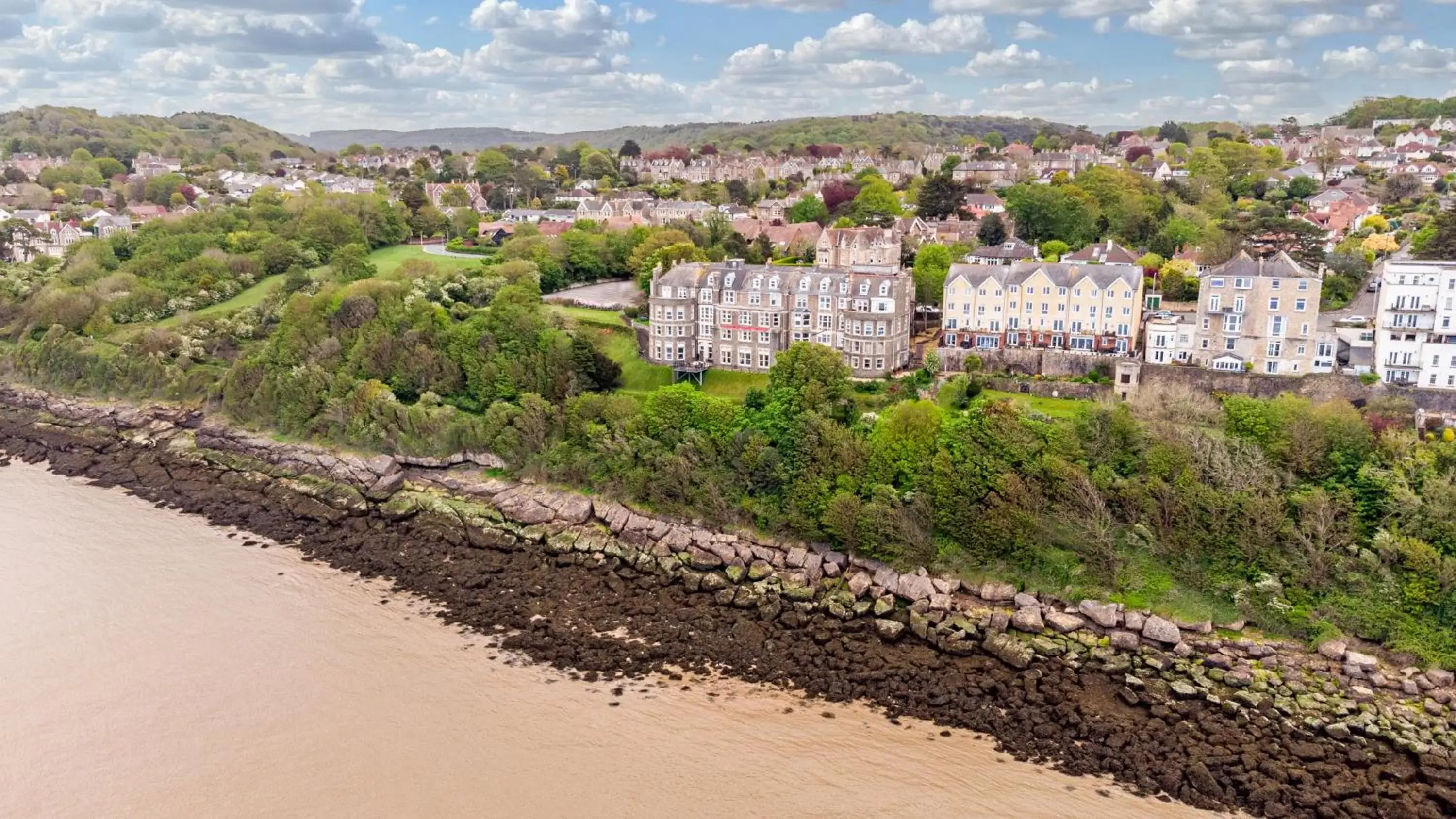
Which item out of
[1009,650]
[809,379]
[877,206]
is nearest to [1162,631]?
[1009,650]

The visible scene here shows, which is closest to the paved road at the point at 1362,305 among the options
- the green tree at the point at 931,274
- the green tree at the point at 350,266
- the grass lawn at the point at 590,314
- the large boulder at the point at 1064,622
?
the green tree at the point at 931,274

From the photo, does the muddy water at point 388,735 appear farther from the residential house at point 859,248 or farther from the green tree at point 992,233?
the green tree at point 992,233

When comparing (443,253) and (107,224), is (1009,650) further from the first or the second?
(107,224)

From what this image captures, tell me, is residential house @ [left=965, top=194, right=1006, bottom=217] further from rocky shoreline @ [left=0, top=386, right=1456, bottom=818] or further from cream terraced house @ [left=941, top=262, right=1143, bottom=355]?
rocky shoreline @ [left=0, top=386, right=1456, bottom=818]

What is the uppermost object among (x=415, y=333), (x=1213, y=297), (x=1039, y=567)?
(x=1213, y=297)

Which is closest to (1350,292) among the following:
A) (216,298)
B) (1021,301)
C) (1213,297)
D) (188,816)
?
(1213,297)

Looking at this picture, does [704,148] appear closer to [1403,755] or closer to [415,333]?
[415,333]
